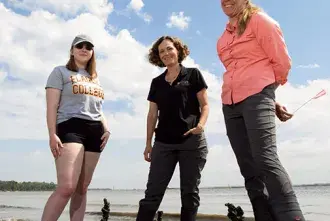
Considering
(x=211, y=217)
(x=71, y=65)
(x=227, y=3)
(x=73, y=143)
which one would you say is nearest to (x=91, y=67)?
(x=71, y=65)

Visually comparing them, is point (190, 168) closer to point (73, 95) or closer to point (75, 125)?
point (75, 125)

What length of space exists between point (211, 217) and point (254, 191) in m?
14.9

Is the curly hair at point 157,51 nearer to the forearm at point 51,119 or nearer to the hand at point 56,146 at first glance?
the forearm at point 51,119

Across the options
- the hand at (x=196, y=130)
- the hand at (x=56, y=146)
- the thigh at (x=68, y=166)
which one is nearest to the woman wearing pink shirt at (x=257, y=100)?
the hand at (x=196, y=130)

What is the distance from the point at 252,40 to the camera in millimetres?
2988

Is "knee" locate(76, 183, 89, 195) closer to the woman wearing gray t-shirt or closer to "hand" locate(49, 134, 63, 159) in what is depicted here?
the woman wearing gray t-shirt

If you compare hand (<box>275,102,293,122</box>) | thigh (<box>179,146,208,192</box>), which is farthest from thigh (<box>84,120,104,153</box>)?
hand (<box>275,102,293,122</box>)

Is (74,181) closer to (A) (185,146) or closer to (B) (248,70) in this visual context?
(A) (185,146)

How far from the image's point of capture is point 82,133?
12.1ft

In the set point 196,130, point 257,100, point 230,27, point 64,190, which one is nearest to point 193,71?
point 196,130

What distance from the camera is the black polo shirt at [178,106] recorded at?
389 centimetres

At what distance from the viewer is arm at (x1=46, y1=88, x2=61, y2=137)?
361 centimetres

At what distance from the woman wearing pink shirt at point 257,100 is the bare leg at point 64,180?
146cm

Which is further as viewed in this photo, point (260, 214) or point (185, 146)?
point (185, 146)
